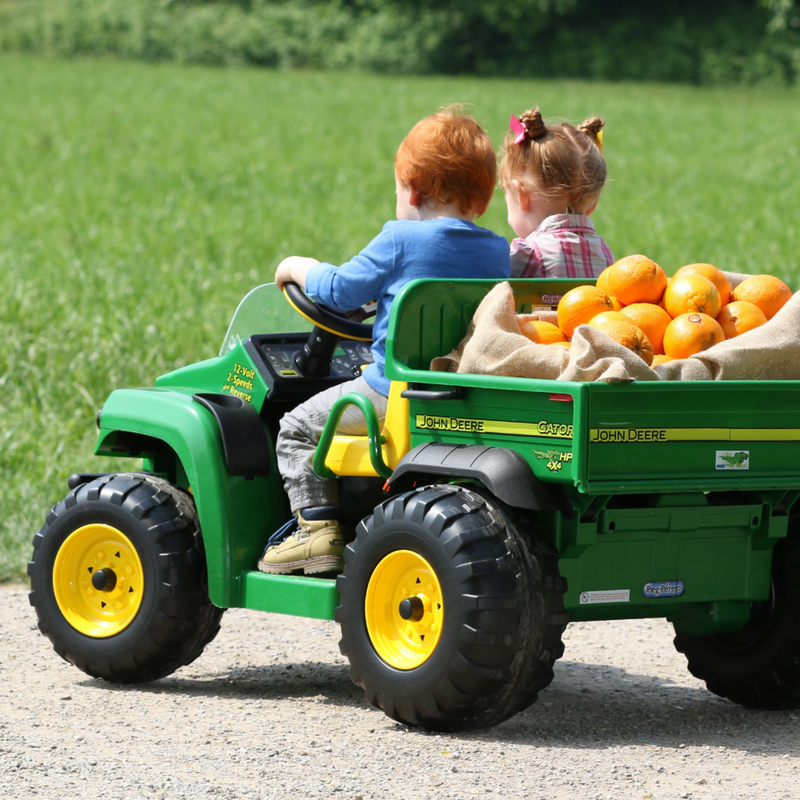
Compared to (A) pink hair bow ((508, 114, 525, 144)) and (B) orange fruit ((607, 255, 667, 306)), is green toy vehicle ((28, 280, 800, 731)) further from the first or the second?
(A) pink hair bow ((508, 114, 525, 144))

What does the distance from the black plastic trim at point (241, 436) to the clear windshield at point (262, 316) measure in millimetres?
381

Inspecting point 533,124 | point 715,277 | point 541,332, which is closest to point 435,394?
point 541,332

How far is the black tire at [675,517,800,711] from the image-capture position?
4.36 metres

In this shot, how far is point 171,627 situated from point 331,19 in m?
56.2

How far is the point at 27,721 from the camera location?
13.7 ft

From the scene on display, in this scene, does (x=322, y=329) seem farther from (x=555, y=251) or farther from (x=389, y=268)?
(x=555, y=251)

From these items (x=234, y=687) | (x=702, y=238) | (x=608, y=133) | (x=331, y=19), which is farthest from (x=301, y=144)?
(x=331, y=19)

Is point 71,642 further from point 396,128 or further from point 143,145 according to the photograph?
point 396,128

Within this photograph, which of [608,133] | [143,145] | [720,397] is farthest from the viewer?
[608,133]

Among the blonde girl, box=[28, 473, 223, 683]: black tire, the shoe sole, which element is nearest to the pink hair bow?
the blonde girl

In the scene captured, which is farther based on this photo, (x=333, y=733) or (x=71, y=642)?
(x=71, y=642)

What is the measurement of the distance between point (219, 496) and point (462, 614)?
1.06 m

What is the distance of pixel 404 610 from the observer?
3936 mm

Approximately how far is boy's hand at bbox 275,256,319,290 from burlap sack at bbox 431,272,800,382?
2.05 ft
